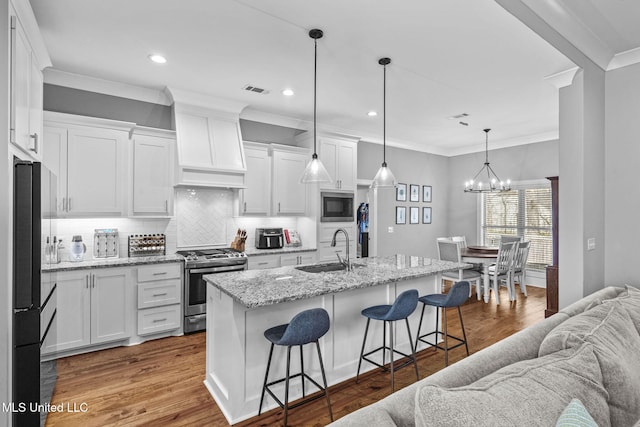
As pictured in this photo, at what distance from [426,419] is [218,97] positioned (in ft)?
13.3

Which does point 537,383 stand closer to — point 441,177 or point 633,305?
point 633,305

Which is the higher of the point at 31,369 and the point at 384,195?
the point at 384,195

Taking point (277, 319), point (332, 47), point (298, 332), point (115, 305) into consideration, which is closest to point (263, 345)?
point (277, 319)

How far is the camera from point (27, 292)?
1.81 m

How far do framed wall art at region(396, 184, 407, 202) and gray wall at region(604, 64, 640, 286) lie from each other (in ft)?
12.2

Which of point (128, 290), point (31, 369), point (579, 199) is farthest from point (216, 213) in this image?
point (579, 199)

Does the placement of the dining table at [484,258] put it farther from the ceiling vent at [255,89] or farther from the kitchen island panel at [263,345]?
the ceiling vent at [255,89]

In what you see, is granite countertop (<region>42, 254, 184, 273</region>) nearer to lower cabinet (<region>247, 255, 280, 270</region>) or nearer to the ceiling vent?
lower cabinet (<region>247, 255, 280, 270</region>)

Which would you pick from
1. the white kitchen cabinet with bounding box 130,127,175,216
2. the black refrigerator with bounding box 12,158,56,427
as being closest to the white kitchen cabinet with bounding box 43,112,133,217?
the white kitchen cabinet with bounding box 130,127,175,216

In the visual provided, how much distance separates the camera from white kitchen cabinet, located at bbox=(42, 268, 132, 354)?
3170 millimetres

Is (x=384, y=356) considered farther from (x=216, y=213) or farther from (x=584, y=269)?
(x=216, y=213)

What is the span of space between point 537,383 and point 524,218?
6.30 metres

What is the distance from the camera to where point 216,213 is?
4578 millimetres

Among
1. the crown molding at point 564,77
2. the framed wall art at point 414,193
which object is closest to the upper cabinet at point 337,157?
the framed wall art at point 414,193
